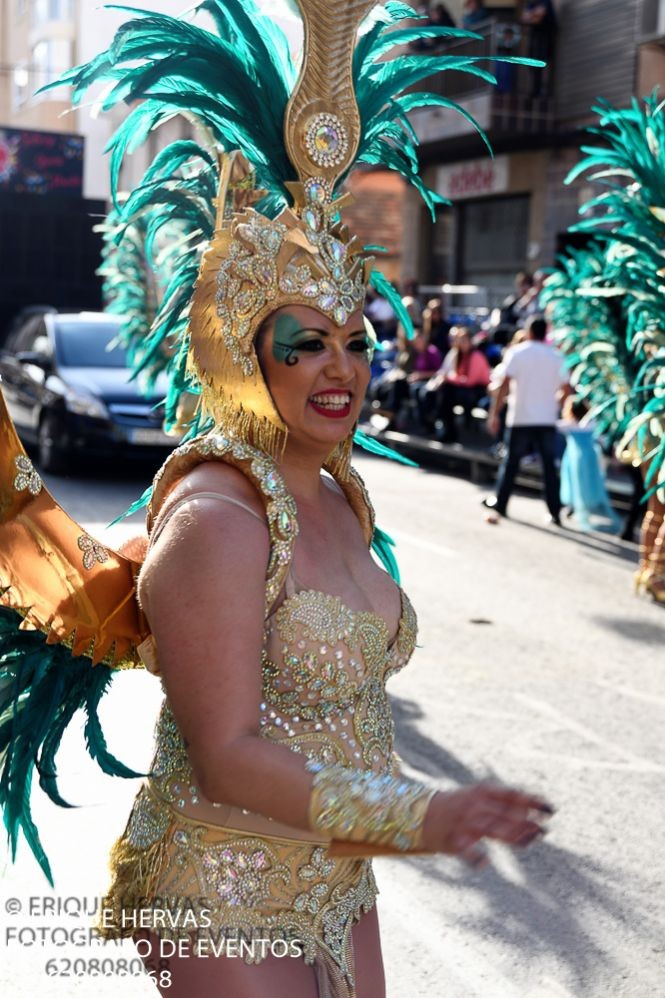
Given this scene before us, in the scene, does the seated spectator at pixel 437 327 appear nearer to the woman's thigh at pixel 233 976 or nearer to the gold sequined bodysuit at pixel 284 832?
the gold sequined bodysuit at pixel 284 832

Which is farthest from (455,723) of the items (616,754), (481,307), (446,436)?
(481,307)

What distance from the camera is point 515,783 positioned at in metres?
5.24

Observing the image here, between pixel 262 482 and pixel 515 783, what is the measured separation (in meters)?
3.38

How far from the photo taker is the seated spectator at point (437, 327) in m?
17.5

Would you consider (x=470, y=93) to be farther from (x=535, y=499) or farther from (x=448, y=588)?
(x=448, y=588)

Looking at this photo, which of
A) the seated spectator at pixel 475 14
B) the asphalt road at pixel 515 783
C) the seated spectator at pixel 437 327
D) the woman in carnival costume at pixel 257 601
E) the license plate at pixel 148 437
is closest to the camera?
the woman in carnival costume at pixel 257 601

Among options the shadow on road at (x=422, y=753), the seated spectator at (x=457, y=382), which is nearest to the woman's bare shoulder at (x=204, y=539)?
the shadow on road at (x=422, y=753)

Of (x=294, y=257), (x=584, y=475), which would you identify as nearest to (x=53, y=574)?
(x=294, y=257)

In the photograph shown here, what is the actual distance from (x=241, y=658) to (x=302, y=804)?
235 mm

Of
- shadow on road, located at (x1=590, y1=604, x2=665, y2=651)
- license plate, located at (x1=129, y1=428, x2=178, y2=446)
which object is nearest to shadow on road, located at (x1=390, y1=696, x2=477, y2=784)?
shadow on road, located at (x1=590, y1=604, x2=665, y2=651)

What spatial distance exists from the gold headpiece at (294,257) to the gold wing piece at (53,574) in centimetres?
34

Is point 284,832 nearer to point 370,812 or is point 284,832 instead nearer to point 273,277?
point 370,812

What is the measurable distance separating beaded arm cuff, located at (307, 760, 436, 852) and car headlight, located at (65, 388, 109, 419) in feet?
37.9

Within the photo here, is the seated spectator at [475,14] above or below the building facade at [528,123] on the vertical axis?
above
